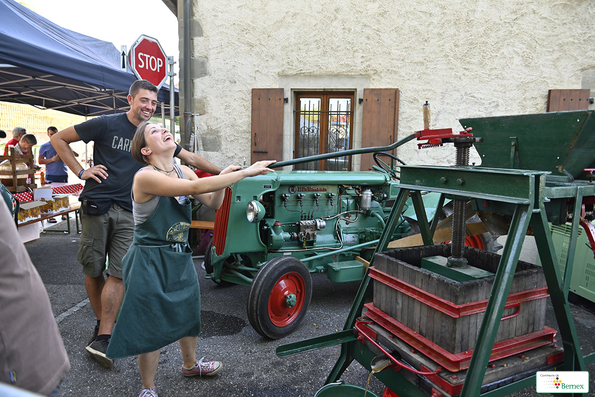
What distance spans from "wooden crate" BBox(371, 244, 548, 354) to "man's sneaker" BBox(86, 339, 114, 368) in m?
1.83

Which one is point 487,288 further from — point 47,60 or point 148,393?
point 47,60

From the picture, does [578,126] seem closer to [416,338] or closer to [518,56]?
[416,338]

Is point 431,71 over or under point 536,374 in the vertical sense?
over

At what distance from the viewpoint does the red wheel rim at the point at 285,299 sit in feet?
10.3

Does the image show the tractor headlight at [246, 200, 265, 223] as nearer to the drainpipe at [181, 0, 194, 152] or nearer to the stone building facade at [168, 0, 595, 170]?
the stone building facade at [168, 0, 595, 170]

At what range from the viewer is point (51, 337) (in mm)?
992

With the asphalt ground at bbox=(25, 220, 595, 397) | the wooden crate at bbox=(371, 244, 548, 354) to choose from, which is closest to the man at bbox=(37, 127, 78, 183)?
the asphalt ground at bbox=(25, 220, 595, 397)

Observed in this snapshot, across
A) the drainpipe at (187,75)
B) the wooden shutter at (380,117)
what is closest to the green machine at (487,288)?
the wooden shutter at (380,117)

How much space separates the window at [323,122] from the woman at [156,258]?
4634 millimetres

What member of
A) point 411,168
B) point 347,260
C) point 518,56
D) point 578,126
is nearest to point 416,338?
point 411,168

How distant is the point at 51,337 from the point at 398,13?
6.54 metres

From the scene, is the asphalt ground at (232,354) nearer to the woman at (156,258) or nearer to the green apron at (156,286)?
the woman at (156,258)

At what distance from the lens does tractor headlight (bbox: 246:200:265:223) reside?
336 cm

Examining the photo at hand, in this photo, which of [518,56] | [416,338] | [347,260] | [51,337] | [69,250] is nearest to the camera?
[51,337]
